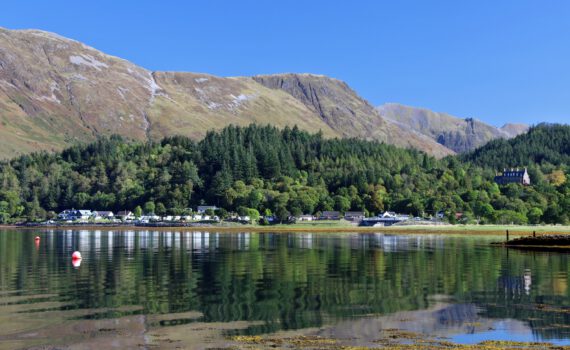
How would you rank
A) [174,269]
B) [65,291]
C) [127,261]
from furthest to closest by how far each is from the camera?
[127,261]
[174,269]
[65,291]

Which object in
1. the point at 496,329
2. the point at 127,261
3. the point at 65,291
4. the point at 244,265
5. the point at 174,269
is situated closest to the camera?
the point at 496,329

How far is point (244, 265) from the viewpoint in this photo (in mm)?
74062

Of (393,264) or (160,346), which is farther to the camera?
(393,264)

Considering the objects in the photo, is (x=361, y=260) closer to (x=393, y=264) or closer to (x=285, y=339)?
(x=393, y=264)

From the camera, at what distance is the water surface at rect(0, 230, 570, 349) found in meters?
33.3

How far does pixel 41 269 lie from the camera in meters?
69.4

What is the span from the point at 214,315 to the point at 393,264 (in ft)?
131

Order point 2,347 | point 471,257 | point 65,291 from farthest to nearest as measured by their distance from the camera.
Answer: point 471,257, point 65,291, point 2,347

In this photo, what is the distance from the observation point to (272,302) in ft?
144

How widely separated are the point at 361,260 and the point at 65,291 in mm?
41812

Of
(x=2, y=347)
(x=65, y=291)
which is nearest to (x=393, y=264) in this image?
(x=65, y=291)

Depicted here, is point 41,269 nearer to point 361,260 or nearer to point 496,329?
point 361,260

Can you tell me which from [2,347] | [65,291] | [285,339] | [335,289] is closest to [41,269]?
[65,291]

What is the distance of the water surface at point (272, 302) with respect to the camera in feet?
109
